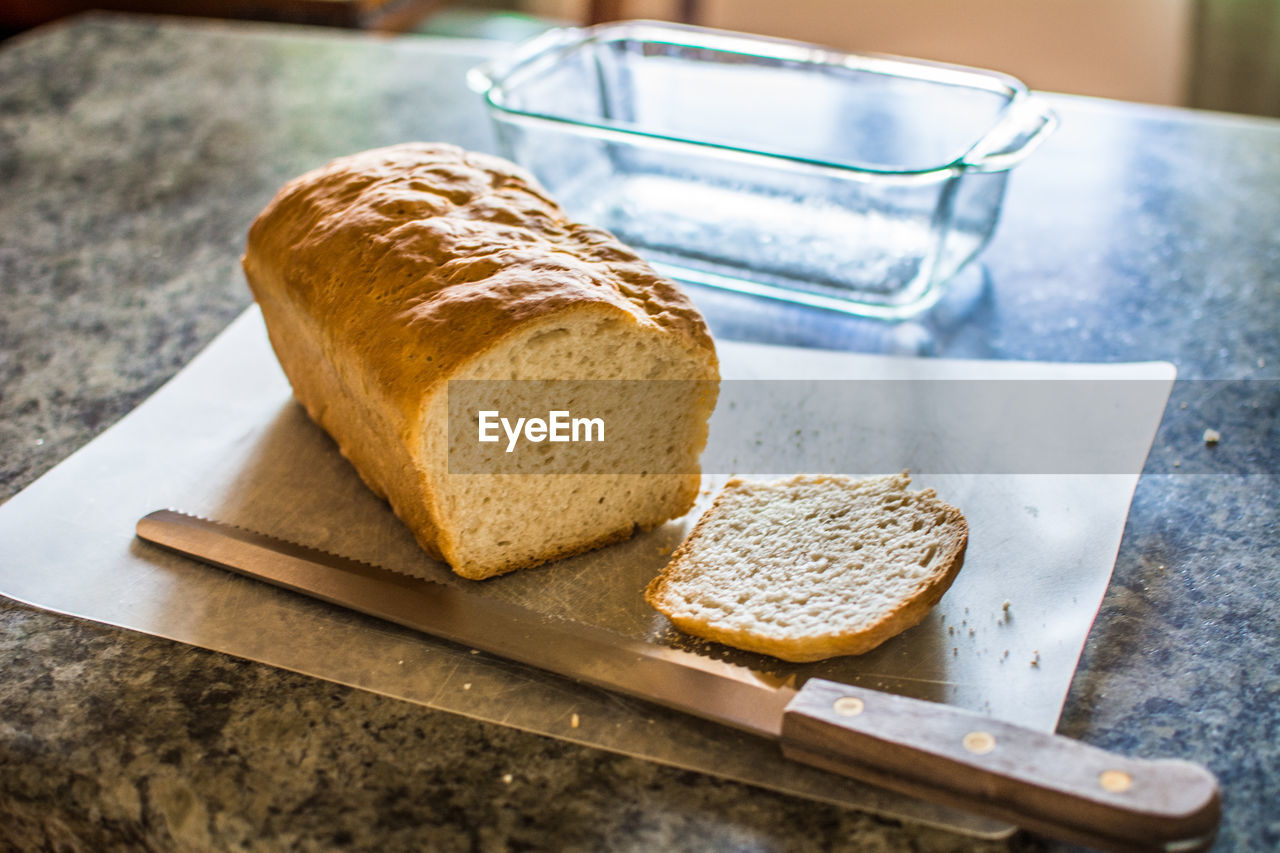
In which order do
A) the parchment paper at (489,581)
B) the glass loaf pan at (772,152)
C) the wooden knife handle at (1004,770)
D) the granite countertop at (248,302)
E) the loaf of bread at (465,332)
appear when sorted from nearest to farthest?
the wooden knife handle at (1004,770)
the granite countertop at (248,302)
the parchment paper at (489,581)
the loaf of bread at (465,332)
the glass loaf pan at (772,152)

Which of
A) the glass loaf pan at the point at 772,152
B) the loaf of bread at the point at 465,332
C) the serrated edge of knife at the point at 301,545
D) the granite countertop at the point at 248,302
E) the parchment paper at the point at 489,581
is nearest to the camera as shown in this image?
the granite countertop at the point at 248,302

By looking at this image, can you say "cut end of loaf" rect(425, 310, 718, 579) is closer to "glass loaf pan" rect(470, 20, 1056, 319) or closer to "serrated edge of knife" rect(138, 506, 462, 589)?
"serrated edge of knife" rect(138, 506, 462, 589)

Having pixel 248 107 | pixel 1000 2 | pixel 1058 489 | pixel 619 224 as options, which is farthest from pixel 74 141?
pixel 1000 2

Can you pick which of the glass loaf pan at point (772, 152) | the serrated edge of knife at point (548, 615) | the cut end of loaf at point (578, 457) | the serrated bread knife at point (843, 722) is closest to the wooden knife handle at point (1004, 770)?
the serrated bread knife at point (843, 722)

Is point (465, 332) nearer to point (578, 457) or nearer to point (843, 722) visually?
point (578, 457)
